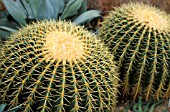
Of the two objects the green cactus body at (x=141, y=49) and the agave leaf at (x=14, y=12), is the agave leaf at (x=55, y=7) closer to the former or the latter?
the agave leaf at (x=14, y=12)

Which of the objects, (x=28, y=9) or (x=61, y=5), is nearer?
(x=28, y=9)

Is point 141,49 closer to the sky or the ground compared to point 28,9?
closer to the ground

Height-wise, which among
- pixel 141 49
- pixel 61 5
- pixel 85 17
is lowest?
pixel 141 49

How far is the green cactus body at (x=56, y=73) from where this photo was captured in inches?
111

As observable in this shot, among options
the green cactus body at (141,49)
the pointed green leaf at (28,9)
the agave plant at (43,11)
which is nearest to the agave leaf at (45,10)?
the agave plant at (43,11)

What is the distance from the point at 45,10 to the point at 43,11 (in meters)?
0.02

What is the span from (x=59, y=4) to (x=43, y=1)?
390 mm

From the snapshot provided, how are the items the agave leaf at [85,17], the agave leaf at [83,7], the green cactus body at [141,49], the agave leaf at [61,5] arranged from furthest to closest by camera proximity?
the agave leaf at [83,7] → the agave leaf at [61,5] → the agave leaf at [85,17] → the green cactus body at [141,49]

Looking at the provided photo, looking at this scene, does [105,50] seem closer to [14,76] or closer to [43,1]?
[14,76]

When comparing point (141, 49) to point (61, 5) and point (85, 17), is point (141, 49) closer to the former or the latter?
point (85, 17)

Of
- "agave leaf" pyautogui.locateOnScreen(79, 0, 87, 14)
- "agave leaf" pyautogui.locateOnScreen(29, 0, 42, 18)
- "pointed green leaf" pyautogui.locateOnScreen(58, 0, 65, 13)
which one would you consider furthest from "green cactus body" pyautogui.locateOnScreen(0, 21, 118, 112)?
"agave leaf" pyautogui.locateOnScreen(79, 0, 87, 14)

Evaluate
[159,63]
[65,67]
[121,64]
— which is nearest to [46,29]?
[65,67]

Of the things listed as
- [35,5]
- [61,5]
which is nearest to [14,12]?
[35,5]

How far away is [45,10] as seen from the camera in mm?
4004
